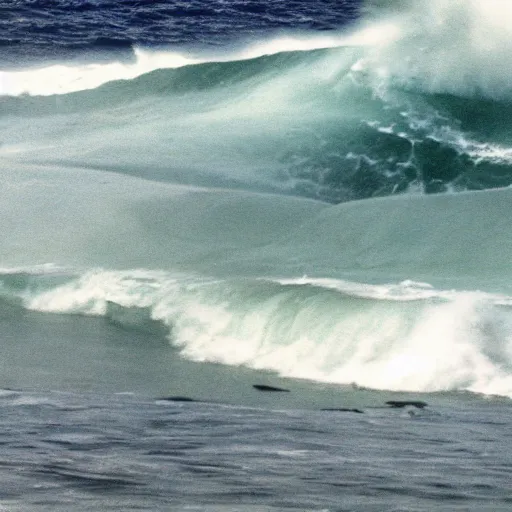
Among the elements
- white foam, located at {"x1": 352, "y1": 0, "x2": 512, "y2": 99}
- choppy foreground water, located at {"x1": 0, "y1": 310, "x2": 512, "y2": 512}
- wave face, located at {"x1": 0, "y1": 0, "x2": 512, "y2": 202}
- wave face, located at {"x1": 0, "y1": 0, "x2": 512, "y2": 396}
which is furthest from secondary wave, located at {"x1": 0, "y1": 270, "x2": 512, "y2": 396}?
white foam, located at {"x1": 352, "y1": 0, "x2": 512, "y2": 99}

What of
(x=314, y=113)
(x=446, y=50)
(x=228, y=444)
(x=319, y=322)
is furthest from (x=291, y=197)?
(x=228, y=444)

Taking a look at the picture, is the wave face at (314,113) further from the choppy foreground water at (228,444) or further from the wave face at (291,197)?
the choppy foreground water at (228,444)

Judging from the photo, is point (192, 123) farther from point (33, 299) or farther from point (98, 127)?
point (33, 299)

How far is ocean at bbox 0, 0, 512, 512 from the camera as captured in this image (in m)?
8.94

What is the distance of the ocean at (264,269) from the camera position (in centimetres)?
894

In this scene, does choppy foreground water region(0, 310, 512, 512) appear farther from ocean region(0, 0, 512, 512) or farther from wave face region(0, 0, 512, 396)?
wave face region(0, 0, 512, 396)

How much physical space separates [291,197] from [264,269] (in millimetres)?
3835

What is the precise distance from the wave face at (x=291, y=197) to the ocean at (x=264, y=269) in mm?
41

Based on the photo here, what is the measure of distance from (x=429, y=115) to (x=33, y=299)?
411 inches

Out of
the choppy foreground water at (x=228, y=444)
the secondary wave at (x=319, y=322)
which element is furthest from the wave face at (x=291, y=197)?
Answer: the choppy foreground water at (x=228, y=444)

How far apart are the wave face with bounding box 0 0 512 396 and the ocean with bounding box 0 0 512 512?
4cm

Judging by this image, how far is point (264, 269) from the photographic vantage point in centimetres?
1644

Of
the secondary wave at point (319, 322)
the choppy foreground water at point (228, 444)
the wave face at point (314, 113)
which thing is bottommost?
the choppy foreground water at point (228, 444)

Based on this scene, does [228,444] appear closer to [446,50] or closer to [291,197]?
[291,197]
